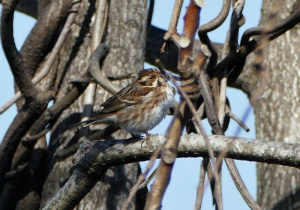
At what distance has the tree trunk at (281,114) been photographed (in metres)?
5.30

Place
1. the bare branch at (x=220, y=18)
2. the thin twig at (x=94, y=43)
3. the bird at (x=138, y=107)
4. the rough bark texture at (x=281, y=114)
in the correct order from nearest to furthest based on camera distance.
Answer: the bare branch at (x=220, y=18) < the bird at (x=138, y=107) < the thin twig at (x=94, y=43) < the rough bark texture at (x=281, y=114)

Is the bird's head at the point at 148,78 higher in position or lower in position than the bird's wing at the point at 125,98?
higher

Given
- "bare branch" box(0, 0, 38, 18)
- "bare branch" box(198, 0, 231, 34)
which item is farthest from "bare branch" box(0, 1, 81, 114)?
"bare branch" box(198, 0, 231, 34)

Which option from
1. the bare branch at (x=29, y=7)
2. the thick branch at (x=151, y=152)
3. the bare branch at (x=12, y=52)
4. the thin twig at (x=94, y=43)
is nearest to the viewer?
the thick branch at (x=151, y=152)

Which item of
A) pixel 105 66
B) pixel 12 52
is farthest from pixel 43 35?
pixel 12 52

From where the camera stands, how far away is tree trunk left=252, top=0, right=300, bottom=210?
5301mm

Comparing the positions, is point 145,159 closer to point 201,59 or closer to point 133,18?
point 201,59

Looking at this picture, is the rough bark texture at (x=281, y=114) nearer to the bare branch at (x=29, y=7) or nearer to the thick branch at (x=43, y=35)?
the thick branch at (x=43, y=35)

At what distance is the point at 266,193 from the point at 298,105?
72 centimetres

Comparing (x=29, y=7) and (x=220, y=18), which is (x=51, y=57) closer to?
(x=29, y=7)

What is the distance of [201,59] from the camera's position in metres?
1.90

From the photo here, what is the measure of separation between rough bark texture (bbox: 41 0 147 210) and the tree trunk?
1024 millimetres

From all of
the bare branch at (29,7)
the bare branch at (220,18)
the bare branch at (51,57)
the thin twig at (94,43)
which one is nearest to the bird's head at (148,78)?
the thin twig at (94,43)

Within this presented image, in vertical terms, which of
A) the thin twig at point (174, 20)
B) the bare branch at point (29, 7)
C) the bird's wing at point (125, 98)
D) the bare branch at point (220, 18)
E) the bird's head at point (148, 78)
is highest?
the bare branch at point (29, 7)
